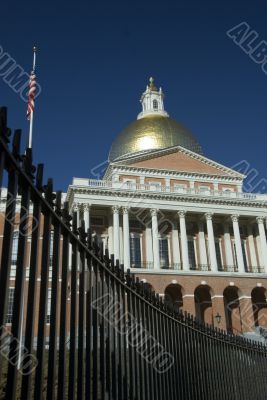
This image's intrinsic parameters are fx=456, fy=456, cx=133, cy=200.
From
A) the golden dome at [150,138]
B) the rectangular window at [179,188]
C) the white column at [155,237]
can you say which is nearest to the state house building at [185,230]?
the white column at [155,237]

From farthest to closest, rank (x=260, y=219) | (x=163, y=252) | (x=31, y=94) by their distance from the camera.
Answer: (x=260, y=219) < (x=163, y=252) < (x=31, y=94)

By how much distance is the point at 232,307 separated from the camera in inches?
1636

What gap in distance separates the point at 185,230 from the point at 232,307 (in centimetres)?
818

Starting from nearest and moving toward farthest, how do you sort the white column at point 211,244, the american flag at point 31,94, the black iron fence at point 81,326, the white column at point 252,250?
1. the black iron fence at point 81,326
2. the american flag at point 31,94
3. the white column at point 211,244
4. the white column at point 252,250

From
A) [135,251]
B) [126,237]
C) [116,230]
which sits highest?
[116,230]

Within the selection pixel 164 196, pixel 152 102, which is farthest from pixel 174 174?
pixel 152 102

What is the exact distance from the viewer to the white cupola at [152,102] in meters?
60.9

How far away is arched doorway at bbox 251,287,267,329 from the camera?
41281 mm

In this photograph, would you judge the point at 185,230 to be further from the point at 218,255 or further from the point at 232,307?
the point at 232,307

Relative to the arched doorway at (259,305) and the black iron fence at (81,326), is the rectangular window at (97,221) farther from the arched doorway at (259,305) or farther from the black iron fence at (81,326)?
the black iron fence at (81,326)

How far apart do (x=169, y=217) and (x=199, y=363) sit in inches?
1468

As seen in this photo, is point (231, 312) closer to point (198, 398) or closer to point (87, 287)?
point (198, 398)

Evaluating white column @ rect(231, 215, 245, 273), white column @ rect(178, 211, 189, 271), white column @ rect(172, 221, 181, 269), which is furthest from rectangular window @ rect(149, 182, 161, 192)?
white column @ rect(231, 215, 245, 273)

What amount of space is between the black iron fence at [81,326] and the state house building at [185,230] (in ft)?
102
